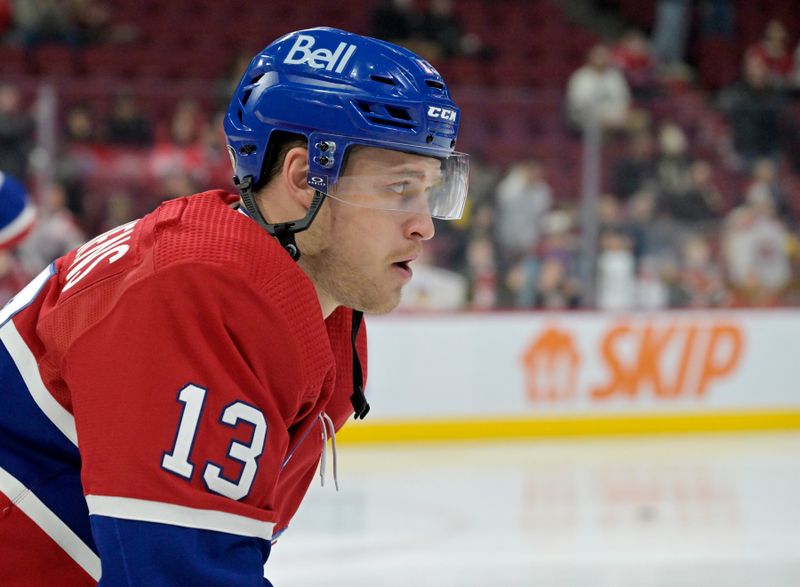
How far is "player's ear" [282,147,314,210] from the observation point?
1.29 meters

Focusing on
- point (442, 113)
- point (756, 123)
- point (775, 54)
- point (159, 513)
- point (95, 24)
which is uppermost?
point (442, 113)

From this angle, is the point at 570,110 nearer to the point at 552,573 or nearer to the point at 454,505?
the point at 454,505

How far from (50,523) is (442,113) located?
59 centimetres

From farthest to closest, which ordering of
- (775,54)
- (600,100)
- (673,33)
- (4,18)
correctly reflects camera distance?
(673,33) → (775,54) → (4,18) → (600,100)

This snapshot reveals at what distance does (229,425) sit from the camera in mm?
1088

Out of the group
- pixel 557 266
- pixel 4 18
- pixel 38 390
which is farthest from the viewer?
pixel 4 18

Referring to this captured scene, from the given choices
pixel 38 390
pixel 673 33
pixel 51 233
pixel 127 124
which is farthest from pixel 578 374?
pixel 38 390

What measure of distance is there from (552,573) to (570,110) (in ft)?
11.6

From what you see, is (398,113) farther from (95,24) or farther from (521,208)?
(95,24)

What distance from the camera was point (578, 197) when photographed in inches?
276

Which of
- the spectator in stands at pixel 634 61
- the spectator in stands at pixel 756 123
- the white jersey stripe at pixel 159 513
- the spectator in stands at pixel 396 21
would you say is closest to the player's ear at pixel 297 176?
the white jersey stripe at pixel 159 513

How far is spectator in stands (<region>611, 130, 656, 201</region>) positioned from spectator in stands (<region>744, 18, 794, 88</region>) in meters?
1.87

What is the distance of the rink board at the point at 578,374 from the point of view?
6.83 metres

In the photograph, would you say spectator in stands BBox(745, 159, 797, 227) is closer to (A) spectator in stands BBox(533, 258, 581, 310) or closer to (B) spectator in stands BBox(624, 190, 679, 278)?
(B) spectator in stands BBox(624, 190, 679, 278)
